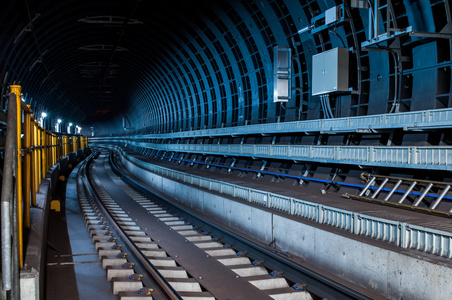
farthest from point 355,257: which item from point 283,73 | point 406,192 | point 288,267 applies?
point 283,73

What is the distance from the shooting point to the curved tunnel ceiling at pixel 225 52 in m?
13.7

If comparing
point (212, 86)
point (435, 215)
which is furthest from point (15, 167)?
point (212, 86)

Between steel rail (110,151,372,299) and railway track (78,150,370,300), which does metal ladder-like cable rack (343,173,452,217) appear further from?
railway track (78,150,370,300)

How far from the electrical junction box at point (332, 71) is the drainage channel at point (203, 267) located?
6578 mm

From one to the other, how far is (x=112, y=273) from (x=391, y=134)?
9.37m

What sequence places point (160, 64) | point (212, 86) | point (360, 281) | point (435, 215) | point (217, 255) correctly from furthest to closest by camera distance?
1. point (160, 64)
2. point (212, 86)
3. point (217, 255)
4. point (435, 215)
5. point (360, 281)

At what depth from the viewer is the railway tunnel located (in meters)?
8.16

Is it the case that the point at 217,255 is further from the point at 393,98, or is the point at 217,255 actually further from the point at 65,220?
the point at 393,98

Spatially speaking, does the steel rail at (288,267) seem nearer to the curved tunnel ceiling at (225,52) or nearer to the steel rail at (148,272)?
the steel rail at (148,272)

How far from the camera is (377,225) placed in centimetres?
916

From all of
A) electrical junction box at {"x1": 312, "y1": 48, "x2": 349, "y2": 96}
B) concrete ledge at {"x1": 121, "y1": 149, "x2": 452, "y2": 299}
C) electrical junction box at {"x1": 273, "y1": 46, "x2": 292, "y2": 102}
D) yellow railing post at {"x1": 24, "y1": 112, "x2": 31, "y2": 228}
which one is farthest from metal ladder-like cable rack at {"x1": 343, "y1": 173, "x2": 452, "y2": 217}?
yellow railing post at {"x1": 24, "y1": 112, "x2": 31, "y2": 228}

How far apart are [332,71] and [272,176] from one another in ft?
22.9

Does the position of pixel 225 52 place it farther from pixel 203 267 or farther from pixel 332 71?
pixel 203 267

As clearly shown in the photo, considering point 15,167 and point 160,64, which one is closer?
point 15,167
